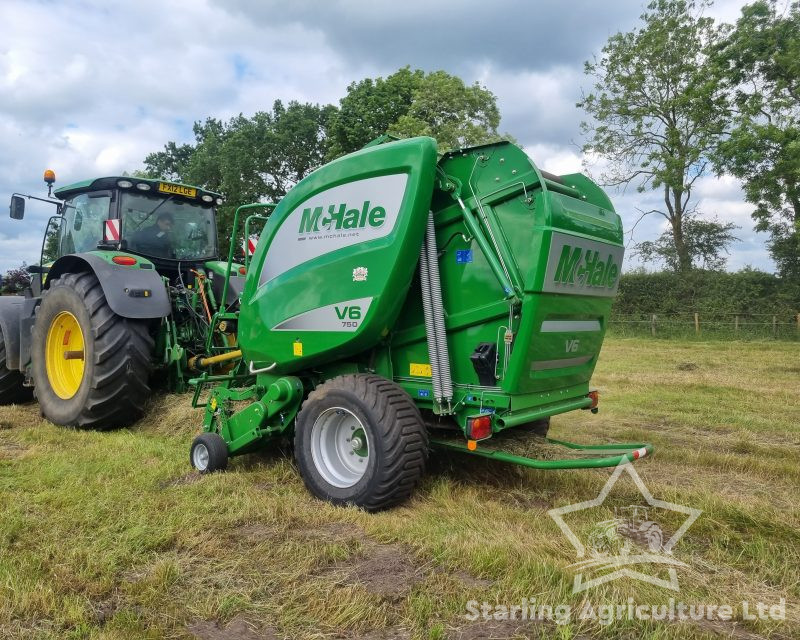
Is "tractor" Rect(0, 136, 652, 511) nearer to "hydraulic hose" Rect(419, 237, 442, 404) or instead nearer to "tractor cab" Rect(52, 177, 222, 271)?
"hydraulic hose" Rect(419, 237, 442, 404)

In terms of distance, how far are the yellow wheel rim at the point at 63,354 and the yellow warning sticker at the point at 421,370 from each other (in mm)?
3765

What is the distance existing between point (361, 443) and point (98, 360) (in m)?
2.76

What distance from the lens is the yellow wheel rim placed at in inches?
237

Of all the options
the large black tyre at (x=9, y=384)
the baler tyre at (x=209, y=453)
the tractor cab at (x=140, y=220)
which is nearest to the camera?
the baler tyre at (x=209, y=453)

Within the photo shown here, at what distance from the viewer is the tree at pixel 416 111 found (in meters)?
19.2

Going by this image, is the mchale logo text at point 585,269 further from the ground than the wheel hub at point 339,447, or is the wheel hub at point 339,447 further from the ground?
the mchale logo text at point 585,269

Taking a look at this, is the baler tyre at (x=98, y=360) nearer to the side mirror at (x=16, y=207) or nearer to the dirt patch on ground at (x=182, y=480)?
the side mirror at (x=16, y=207)

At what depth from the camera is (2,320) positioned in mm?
6816

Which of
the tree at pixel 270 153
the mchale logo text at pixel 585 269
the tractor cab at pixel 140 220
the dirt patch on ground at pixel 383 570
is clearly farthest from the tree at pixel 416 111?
the dirt patch on ground at pixel 383 570

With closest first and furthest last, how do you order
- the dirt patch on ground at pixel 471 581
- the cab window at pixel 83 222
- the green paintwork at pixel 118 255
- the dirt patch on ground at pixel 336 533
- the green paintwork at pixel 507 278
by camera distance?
the dirt patch on ground at pixel 471 581, the dirt patch on ground at pixel 336 533, the green paintwork at pixel 507 278, the green paintwork at pixel 118 255, the cab window at pixel 83 222

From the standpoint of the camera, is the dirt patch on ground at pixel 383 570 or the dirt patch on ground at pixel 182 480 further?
the dirt patch on ground at pixel 182 480

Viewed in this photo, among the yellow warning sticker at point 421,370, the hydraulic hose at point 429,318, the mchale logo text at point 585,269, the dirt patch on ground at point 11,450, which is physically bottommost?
the dirt patch on ground at point 11,450

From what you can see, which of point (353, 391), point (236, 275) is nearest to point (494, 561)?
point (353, 391)

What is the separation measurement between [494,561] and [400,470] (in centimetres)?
90
